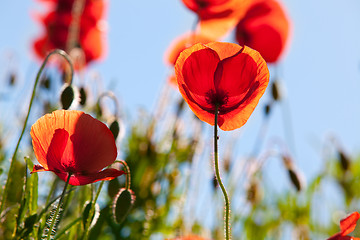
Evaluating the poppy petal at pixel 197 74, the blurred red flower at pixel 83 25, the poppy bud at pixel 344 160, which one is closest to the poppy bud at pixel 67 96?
the poppy petal at pixel 197 74

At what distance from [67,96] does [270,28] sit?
0.80 m

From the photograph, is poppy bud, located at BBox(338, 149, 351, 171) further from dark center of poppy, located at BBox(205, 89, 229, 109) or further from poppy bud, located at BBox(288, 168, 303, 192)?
dark center of poppy, located at BBox(205, 89, 229, 109)

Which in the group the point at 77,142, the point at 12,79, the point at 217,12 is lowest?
the point at 12,79

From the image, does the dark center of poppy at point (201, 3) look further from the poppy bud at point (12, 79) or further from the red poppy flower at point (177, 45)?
the poppy bud at point (12, 79)

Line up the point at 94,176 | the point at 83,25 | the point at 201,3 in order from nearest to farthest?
the point at 94,176, the point at 201,3, the point at 83,25

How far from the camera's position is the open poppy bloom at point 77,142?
1.67ft

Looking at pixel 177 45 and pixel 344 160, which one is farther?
pixel 344 160

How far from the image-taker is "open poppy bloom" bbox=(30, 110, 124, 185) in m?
0.51

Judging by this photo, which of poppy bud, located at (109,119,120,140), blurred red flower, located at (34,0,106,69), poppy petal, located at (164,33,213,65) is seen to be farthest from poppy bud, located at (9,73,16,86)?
poppy bud, located at (109,119,120,140)

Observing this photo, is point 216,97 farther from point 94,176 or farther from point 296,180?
point 296,180

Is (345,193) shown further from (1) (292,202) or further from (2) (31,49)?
(2) (31,49)

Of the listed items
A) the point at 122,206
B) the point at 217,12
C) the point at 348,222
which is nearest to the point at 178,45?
the point at 217,12

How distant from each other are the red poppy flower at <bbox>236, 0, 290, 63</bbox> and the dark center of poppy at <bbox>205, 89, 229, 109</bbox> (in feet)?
2.63

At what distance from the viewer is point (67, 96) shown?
25.9 inches
